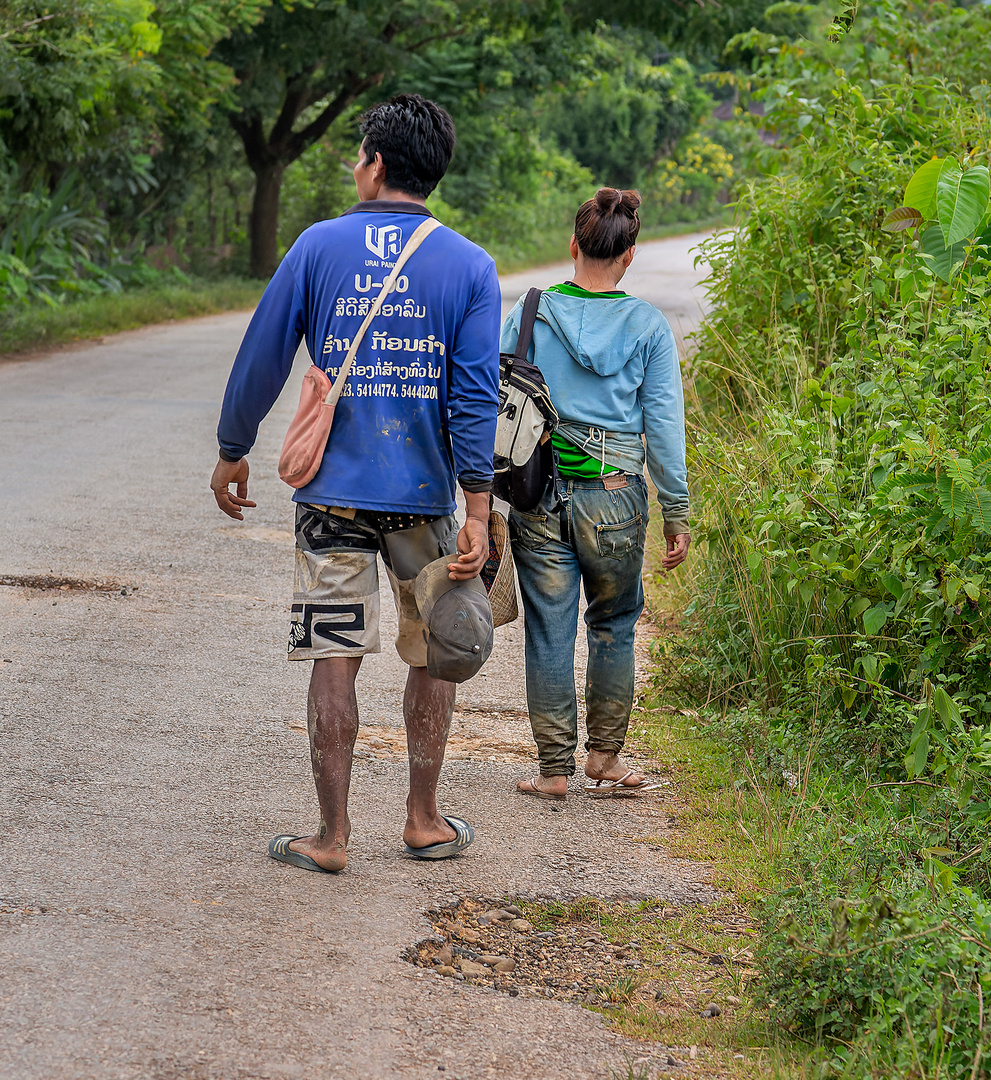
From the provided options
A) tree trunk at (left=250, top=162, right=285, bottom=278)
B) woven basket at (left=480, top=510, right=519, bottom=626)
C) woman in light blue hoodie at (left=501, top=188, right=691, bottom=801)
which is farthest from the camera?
tree trunk at (left=250, top=162, right=285, bottom=278)

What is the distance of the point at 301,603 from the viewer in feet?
11.1

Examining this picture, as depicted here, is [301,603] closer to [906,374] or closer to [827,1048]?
[827,1048]

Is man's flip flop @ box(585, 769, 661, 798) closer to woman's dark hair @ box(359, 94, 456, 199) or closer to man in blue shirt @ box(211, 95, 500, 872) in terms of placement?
man in blue shirt @ box(211, 95, 500, 872)

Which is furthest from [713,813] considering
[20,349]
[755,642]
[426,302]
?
[20,349]

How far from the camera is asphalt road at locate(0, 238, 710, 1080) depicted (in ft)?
8.63

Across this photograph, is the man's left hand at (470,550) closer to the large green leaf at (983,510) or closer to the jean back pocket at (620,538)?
the jean back pocket at (620,538)

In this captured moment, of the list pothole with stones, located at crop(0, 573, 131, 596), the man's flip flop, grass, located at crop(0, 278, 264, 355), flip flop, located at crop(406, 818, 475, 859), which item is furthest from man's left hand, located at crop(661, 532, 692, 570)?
grass, located at crop(0, 278, 264, 355)

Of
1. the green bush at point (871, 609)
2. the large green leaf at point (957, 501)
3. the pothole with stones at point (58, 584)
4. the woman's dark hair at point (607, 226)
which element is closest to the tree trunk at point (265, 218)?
the green bush at point (871, 609)

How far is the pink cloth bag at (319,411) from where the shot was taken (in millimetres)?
3309

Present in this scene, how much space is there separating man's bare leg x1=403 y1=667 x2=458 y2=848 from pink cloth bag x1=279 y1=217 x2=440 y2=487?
0.66 metres

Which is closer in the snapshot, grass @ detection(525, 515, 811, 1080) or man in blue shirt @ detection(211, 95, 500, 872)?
grass @ detection(525, 515, 811, 1080)

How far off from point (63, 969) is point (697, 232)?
4414cm

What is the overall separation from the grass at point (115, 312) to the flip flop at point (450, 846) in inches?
446

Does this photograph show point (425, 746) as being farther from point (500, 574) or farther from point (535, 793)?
point (535, 793)
